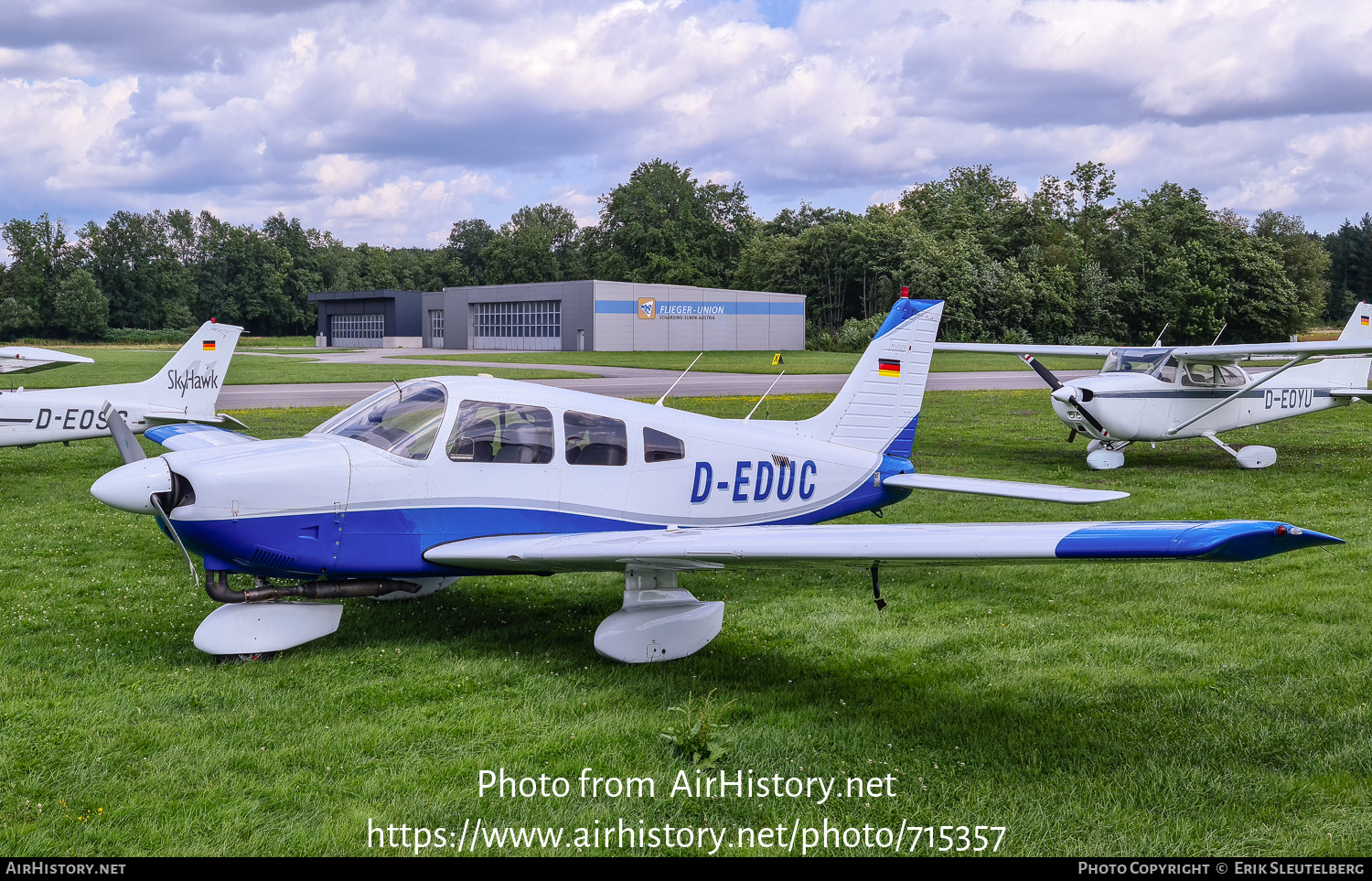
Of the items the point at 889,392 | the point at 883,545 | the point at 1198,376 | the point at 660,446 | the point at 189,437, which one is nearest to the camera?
the point at 883,545

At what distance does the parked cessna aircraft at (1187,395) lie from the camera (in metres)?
14.5

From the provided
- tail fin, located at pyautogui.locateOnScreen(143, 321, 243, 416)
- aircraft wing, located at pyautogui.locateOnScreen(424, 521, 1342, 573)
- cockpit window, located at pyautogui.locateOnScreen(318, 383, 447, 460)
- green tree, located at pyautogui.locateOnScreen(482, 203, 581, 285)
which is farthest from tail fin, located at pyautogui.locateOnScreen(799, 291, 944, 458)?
green tree, located at pyautogui.locateOnScreen(482, 203, 581, 285)

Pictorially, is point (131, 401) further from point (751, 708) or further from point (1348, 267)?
point (1348, 267)

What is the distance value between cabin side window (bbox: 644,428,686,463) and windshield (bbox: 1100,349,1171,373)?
11.9 meters

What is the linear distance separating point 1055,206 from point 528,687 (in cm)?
9002

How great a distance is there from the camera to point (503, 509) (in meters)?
6.18

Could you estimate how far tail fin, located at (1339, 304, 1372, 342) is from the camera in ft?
59.4

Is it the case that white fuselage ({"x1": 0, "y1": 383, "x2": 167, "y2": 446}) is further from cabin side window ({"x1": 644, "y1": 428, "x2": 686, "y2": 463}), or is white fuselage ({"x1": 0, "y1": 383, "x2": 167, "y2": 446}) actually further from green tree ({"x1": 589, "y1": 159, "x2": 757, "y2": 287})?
green tree ({"x1": 589, "y1": 159, "x2": 757, "y2": 287})

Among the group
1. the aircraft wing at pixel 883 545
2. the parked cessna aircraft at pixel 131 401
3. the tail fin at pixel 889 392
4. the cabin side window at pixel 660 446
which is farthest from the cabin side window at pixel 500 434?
the parked cessna aircraft at pixel 131 401

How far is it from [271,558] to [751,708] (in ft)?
9.90

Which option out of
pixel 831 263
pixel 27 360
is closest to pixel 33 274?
pixel 831 263

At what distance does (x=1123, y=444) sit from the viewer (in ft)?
49.5

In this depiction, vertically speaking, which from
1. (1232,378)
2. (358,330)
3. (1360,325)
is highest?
(358,330)

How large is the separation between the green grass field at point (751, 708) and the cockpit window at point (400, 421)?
1.35m
